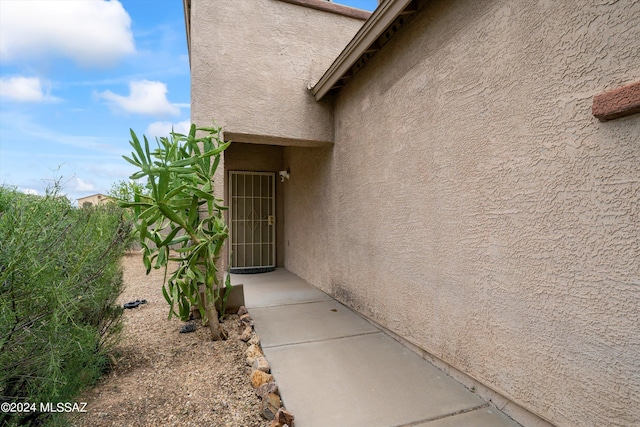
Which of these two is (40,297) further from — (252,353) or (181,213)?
(252,353)

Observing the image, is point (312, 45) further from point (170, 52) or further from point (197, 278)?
point (170, 52)

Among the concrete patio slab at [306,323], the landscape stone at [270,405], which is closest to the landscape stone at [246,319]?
the concrete patio slab at [306,323]

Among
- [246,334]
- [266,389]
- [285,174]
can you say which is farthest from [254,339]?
[285,174]

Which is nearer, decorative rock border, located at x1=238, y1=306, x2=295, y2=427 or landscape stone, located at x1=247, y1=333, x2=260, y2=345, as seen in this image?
decorative rock border, located at x1=238, y1=306, x2=295, y2=427

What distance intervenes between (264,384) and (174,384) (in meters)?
1.01

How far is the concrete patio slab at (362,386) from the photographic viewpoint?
2.59 meters

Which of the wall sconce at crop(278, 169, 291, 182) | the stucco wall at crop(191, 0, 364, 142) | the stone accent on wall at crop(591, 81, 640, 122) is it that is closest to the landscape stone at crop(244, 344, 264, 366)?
the stucco wall at crop(191, 0, 364, 142)

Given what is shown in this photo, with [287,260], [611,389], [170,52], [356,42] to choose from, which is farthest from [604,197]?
[170,52]

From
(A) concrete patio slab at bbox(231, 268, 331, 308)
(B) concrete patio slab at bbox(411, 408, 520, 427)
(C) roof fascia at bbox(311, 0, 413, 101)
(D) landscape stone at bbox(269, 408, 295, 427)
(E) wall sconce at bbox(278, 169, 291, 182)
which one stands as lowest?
(A) concrete patio slab at bbox(231, 268, 331, 308)

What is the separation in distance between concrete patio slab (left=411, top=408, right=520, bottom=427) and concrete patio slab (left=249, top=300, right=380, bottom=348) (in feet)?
6.23

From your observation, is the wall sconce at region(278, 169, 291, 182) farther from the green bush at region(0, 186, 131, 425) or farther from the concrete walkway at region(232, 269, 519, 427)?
the green bush at region(0, 186, 131, 425)

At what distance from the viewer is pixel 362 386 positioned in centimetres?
303

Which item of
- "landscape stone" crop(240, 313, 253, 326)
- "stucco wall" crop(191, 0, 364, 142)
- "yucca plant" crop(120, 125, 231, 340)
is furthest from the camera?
"stucco wall" crop(191, 0, 364, 142)

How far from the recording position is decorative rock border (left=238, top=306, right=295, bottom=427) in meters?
2.39
